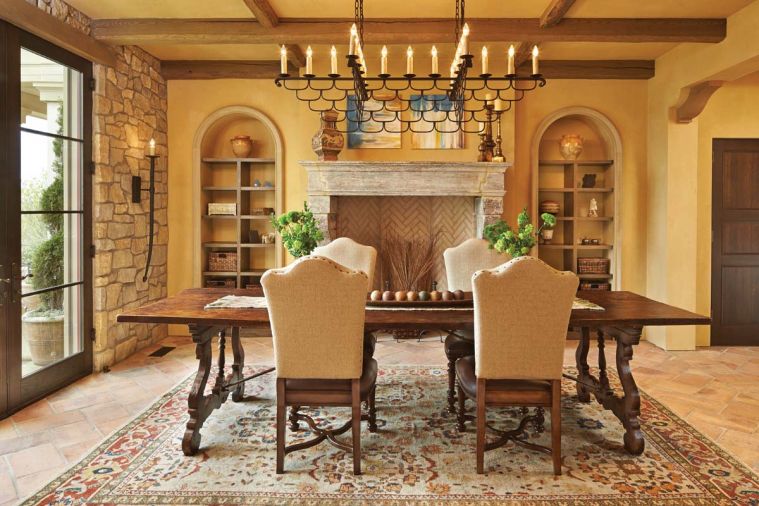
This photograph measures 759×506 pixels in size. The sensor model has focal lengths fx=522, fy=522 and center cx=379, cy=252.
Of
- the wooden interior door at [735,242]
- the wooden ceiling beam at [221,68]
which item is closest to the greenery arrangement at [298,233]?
the wooden ceiling beam at [221,68]

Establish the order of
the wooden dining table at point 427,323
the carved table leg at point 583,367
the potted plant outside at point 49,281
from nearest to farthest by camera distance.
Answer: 1. the wooden dining table at point 427,323
2. the carved table leg at point 583,367
3. the potted plant outside at point 49,281

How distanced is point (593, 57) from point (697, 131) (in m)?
1.20

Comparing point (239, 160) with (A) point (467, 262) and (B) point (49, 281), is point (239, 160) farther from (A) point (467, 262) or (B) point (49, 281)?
(A) point (467, 262)

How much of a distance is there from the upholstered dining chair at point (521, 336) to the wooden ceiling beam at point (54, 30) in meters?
3.15

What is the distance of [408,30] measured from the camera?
13.5 feet

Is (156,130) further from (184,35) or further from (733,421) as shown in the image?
(733,421)

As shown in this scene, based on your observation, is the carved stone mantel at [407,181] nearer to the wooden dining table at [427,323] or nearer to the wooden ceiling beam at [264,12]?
the wooden ceiling beam at [264,12]

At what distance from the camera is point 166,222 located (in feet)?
17.5

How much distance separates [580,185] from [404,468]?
4.07 metres

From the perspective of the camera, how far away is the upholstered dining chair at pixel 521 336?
2314 mm

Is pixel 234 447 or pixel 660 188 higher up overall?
pixel 660 188

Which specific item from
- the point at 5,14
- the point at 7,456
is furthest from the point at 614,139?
the point at 7,456

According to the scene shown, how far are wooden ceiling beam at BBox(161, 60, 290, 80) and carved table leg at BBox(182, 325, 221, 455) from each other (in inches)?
129

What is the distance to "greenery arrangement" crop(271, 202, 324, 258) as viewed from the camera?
142 inches
